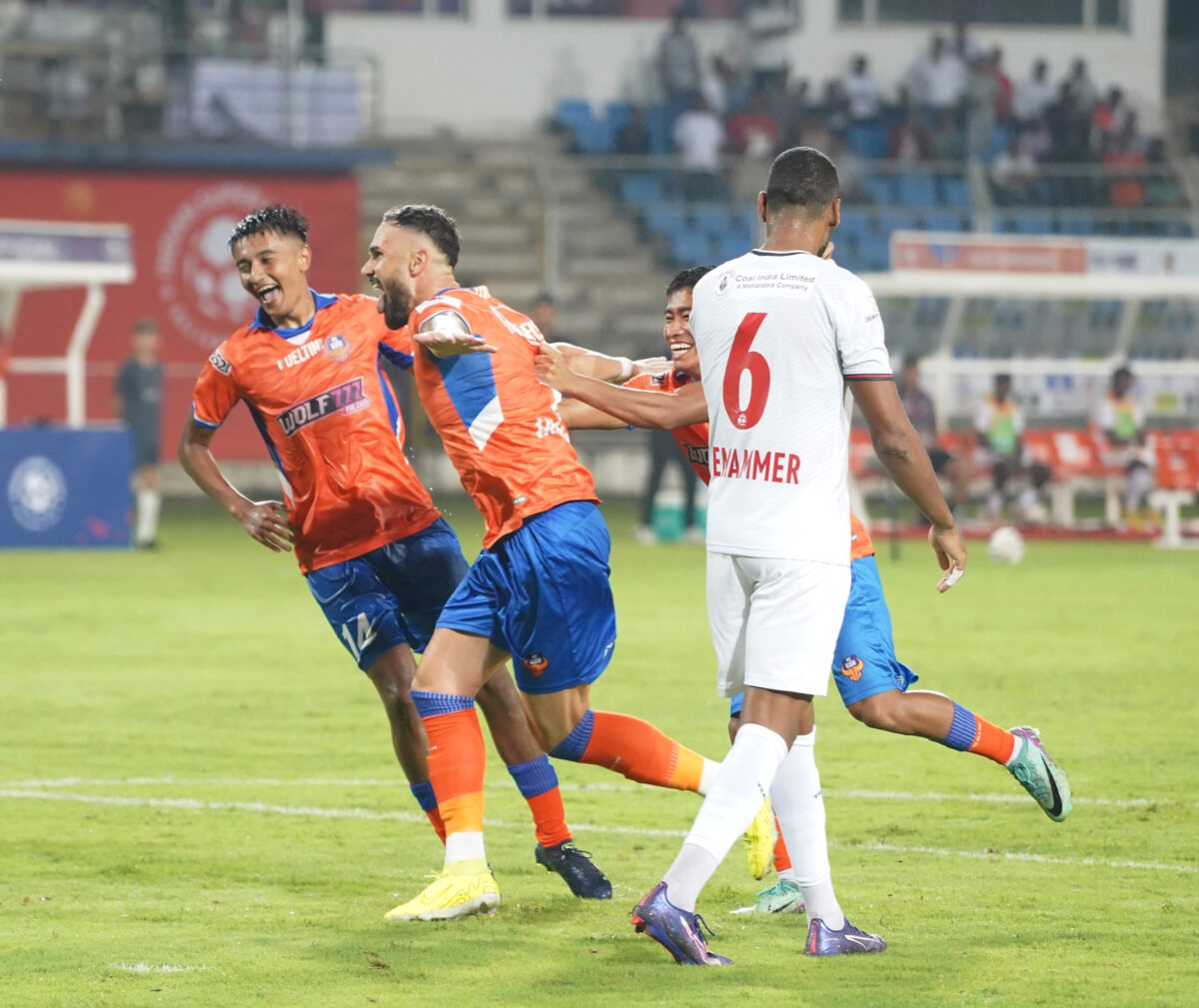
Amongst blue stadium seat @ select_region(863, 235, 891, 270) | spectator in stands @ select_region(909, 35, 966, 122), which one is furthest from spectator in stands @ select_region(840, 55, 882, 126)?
blue stadium seat @ select_region(863, 235, 891, 270)

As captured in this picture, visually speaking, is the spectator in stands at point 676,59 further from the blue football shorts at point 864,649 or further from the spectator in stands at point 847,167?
the blue football shorts at point 864,649

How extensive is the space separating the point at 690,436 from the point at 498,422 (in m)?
0.66

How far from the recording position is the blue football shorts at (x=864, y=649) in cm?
603

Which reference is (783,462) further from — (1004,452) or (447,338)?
(1004,452)

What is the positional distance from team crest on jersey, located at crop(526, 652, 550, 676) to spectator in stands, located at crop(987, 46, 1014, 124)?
97.0ft

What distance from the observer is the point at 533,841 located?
23.7 ft

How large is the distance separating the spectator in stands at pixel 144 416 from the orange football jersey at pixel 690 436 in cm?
1494

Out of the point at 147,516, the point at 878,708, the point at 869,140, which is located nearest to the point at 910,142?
the point at 869,140

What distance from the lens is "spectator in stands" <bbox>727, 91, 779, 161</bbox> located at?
105 feet

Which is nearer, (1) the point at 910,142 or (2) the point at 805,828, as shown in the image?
(2) the point at 805,828

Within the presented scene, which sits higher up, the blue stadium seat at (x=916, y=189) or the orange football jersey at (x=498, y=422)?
the blue stadium seat at (x=916, y=189)

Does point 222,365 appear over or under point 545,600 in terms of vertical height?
over

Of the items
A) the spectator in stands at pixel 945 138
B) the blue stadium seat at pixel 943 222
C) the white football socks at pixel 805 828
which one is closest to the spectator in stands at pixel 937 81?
the spectator in stands at pixel 945 138

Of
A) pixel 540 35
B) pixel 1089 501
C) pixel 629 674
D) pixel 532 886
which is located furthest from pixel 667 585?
pixel 540 35
